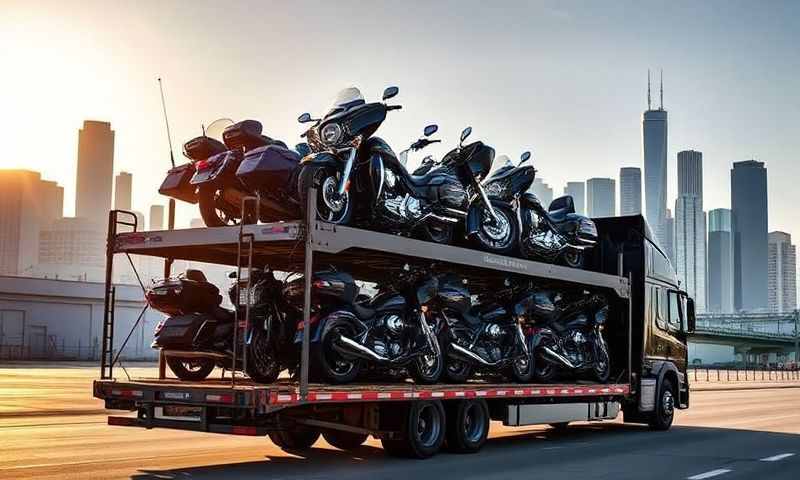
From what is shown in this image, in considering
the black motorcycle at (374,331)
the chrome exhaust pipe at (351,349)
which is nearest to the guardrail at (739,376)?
the black motorcycle at (374,331)

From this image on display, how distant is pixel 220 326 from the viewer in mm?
12156

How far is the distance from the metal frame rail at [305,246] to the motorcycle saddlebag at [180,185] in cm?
78

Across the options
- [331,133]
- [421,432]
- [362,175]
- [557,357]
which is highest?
[331,133]

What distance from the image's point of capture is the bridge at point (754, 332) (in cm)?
13388

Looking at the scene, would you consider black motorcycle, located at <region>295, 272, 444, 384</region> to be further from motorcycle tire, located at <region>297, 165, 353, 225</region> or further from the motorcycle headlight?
the motorcycle headlight

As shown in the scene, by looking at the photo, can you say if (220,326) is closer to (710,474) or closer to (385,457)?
(385,457)

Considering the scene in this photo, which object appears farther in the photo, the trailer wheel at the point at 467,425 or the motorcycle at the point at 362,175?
the trailer wheel at the point at 467,425

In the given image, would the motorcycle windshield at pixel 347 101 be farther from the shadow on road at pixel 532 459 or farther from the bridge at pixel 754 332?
the bridge at pixel 754 332

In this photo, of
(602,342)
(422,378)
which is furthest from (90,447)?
(602,342)

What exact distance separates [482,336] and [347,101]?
4.17m

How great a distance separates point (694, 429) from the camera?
1984 centimetres

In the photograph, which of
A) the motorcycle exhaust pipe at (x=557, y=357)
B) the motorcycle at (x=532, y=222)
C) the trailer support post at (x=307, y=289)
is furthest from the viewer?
the motorcycle exhaust pipe at (x=557, y=357)

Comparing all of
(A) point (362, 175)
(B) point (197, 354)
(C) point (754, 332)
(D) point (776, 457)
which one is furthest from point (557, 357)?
(C) point (754, 332)

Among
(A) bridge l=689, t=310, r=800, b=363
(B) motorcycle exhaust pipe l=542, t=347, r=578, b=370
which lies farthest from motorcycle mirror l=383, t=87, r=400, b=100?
(A) bridge l=689, t=310, r=800, b=363
